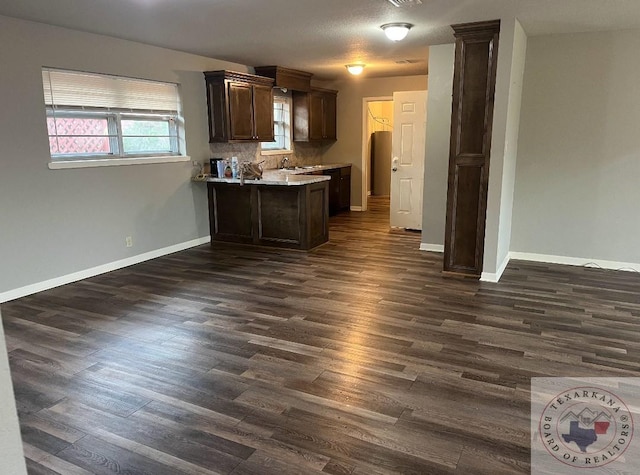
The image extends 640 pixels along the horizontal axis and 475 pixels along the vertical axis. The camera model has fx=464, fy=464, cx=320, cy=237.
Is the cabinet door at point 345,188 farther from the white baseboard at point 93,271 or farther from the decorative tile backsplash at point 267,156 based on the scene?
the white baseboard at point 93,271

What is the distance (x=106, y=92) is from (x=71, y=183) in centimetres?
109

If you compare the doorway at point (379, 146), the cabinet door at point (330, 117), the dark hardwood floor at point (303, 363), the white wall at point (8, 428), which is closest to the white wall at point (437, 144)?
the dark hardwood floor at point (303, 363)

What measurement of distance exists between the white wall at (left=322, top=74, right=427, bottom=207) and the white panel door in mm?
1812

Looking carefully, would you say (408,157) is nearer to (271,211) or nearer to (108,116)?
(271,211)

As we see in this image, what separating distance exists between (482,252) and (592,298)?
104 centimetres

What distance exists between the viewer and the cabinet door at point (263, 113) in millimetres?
6611

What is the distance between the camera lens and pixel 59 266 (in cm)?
460

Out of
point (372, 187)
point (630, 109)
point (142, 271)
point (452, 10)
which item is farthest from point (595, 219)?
→ point (372, 187)

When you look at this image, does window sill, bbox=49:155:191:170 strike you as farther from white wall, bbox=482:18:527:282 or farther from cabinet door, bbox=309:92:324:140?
white wall, bbox=482:18:527:282

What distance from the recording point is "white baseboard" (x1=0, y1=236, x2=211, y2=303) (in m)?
4.24

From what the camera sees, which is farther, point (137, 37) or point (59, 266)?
point (137, 37)

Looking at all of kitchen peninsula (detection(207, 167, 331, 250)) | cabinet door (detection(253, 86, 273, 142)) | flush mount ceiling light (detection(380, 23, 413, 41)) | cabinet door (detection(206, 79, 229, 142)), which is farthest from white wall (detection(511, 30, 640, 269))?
cabinet door (detection(206, 79, 229, 142))

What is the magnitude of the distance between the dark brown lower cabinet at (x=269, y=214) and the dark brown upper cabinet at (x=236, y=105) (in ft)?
2.41

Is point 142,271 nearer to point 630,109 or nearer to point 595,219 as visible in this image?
point 595,219
